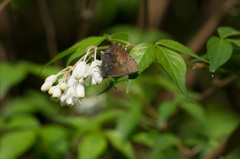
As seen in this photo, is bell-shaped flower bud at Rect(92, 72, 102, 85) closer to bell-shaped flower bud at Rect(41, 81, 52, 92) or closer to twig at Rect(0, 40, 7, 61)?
bell-shaped flower bud at Rect(41, 81, 52, 92)

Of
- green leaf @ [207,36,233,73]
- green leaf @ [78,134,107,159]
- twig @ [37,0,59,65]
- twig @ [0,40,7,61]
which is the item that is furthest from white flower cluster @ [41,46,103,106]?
twig @ [0,40,7,61]

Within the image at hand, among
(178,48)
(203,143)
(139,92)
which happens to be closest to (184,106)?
(203,143)

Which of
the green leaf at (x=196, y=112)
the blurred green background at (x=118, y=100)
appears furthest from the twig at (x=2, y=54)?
the green leaf at (x=196, y=112)

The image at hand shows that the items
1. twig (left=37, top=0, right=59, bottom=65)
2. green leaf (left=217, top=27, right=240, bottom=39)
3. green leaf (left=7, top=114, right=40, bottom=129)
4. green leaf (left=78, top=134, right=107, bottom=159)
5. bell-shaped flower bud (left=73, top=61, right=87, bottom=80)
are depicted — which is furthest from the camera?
twig (left=37, top=0, right=59, bottom=65)

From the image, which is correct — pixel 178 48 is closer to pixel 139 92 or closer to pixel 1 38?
pixel 139 92

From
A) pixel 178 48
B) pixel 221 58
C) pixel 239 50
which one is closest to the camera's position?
pixel 178 48

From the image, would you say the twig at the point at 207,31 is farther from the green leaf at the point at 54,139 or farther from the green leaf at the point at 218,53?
the green leaf at the point at 218,53

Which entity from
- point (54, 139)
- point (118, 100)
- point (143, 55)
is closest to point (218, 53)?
point (143, 55)

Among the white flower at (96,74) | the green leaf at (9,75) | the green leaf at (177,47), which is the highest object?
the green leaf at (177,47)
